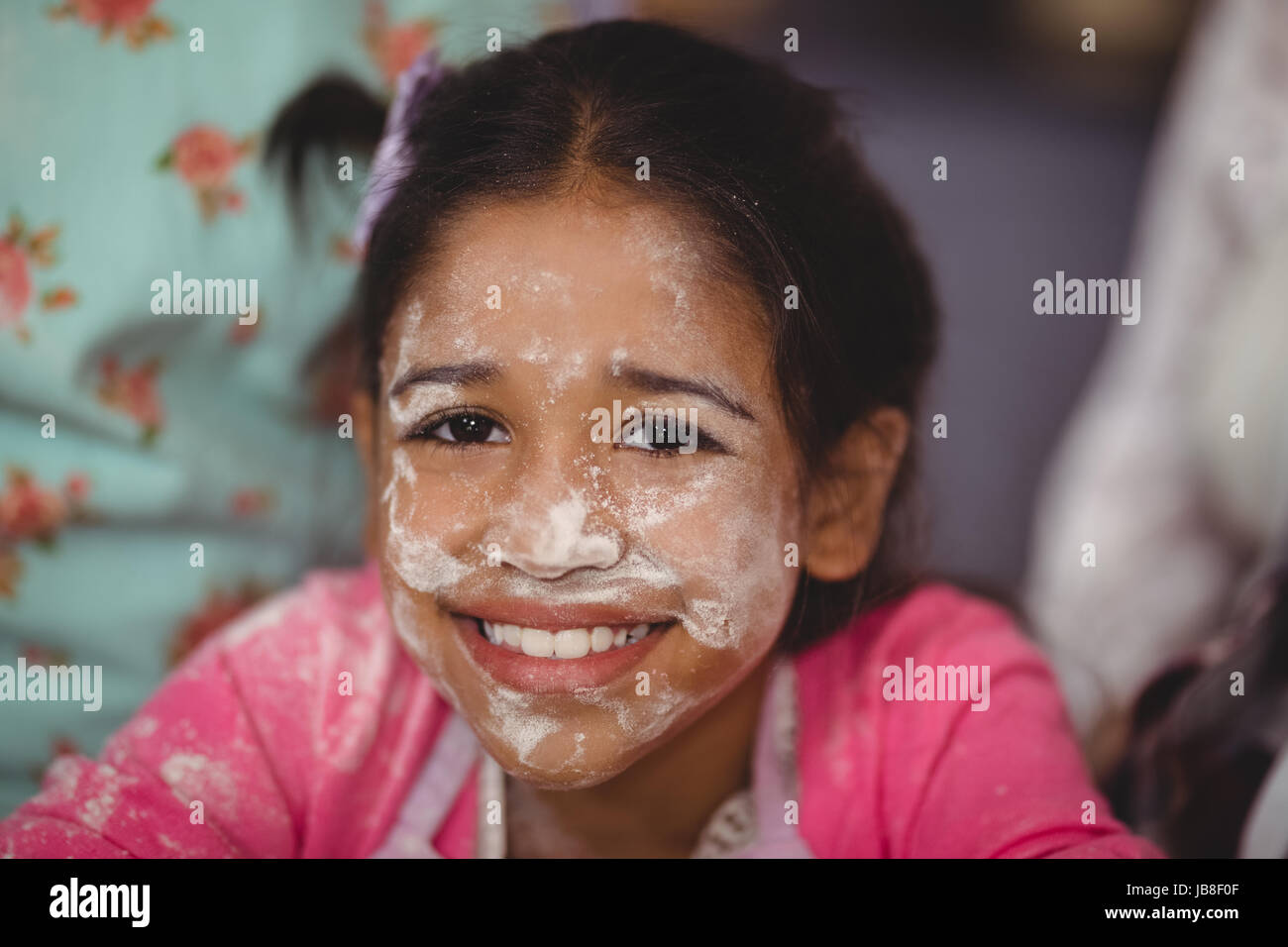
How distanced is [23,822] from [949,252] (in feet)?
4.44

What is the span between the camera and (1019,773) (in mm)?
975

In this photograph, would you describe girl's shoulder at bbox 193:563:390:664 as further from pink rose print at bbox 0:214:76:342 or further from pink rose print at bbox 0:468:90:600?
pink rose print at bbox 0:214:76:342

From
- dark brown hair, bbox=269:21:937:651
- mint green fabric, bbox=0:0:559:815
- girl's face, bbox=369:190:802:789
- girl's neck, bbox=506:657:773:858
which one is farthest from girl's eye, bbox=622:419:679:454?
mint green fabric, bbox=0:0:559:815

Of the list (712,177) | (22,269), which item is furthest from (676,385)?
(22,269)

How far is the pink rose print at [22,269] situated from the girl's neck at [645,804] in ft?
2.38

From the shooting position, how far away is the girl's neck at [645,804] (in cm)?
108

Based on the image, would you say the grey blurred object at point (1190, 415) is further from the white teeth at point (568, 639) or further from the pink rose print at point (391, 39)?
the pink rose print at point (391, 39)

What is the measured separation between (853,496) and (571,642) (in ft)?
0.99

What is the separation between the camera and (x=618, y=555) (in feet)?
2.80

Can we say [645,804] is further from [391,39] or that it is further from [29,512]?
[391,39]

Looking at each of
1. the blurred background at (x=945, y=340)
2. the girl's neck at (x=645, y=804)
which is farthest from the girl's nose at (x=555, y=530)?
the blurred background at (x=945, y=340)
